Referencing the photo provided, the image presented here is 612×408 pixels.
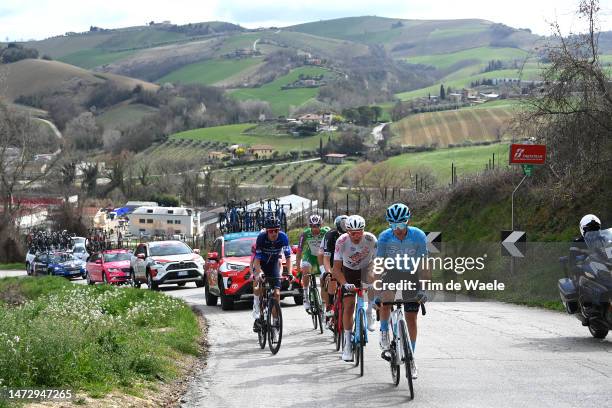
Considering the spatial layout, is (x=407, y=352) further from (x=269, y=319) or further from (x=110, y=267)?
(x=110, y=267)

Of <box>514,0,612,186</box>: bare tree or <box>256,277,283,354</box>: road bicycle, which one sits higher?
<box>514,0,612,186</box>: bare tree

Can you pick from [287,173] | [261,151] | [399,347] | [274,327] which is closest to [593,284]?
[274,327]

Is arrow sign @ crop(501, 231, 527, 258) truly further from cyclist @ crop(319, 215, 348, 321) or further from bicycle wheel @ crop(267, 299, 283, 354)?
bicycle wheel @ crop(267, 299, 283, 354)

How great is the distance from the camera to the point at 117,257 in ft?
132

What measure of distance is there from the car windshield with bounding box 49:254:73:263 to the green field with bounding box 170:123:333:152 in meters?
103

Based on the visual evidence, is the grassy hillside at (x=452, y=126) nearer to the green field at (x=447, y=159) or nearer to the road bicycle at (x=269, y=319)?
the green field at (x=447, y=159)

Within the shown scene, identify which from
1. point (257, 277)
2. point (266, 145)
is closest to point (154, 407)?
point (257, 277)

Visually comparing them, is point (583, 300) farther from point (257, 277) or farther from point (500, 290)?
point (500, 290)

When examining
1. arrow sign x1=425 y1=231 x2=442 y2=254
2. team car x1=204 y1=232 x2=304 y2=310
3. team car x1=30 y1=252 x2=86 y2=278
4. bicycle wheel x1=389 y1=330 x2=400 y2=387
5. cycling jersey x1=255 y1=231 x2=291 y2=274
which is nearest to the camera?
bicycle wheel x1=389 y1=330 x2=400 y2=387

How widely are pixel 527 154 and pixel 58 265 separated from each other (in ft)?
95.1

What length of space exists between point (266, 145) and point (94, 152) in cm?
4894

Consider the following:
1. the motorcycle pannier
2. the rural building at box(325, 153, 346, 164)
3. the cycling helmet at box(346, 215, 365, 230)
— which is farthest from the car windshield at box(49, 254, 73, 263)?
the rural building at box(325, 153, 346, 164)

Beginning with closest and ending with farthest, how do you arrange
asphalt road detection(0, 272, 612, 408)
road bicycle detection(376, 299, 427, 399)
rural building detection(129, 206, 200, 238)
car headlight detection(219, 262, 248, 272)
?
1. asphalt road detection(0, 272, 612, 408)
2. road bicycle detection(376, 299, 427, 399)
3. car headlight detection(219, 262, 248, 272)
4. rural building detection(129, 206, 200, 238)

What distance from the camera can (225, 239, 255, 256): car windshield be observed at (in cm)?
2377
